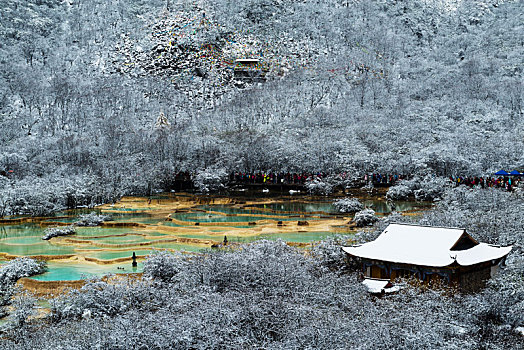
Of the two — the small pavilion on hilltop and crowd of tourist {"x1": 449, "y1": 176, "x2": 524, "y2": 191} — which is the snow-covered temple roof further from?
crowd of tourist {"x1": 449, "y1": 176, "x2": 524, "y2": 191}

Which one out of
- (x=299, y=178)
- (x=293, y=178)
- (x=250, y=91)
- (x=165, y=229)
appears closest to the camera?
(x=165, y=229)

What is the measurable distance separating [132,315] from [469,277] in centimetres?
1191

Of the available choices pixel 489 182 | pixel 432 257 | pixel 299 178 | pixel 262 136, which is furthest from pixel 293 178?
pixel 432 257

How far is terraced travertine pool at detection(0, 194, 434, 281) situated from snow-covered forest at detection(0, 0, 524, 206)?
695 centimetres

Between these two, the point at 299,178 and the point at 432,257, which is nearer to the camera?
the point at 432,257

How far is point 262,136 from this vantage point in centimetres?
6059

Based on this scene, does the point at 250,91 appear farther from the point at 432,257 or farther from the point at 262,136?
the point at 432,257

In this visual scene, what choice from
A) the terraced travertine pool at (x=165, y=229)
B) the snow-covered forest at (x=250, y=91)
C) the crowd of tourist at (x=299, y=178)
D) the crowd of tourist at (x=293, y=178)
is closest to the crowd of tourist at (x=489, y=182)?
the crowd of tourist at (x=299, y=178)

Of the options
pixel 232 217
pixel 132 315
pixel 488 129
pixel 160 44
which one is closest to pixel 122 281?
pixel 132 315

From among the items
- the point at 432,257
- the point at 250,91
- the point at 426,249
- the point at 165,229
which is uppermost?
the point at 250,91

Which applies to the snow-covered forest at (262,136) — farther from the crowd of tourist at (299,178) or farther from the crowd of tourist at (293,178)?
the crowd of tourist at (293,178)

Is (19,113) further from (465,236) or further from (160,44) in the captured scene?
(465,236)

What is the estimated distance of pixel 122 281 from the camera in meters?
20.2

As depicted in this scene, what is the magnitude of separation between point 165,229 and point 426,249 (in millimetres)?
20186
